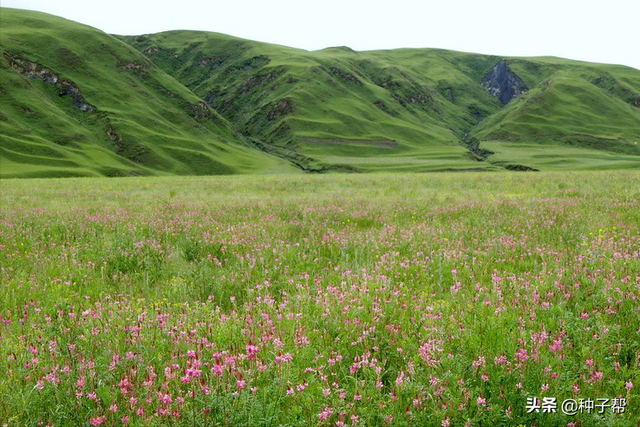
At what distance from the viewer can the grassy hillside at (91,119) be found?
384 ft

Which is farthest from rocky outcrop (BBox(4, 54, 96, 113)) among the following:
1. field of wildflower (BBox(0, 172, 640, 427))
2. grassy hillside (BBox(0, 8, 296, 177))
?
field of wildflower (BBox(0, 172, 640, 427))

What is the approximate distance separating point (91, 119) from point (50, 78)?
98.6ft

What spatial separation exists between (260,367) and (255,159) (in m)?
158

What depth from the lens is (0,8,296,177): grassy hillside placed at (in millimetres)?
116938

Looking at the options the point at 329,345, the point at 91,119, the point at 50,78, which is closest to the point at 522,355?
the point at 329,345

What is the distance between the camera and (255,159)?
517 ft

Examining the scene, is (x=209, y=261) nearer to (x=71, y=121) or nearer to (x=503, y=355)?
Result: (x=503, y=355)

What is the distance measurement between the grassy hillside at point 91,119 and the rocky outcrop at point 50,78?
16.2 inches

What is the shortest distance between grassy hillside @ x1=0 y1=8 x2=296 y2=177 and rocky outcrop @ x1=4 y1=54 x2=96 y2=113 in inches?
16.2

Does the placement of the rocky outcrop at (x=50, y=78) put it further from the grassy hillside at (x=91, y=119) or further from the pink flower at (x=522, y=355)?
the pink flower at (x=522, y=355)

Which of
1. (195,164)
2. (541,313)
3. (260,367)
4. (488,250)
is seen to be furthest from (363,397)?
(195,164)

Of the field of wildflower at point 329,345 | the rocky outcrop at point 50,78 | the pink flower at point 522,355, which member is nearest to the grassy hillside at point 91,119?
the rocky outcrop at point 50,78

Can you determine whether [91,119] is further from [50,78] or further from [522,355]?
[522,355]

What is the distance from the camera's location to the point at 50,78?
16400 centimetres
